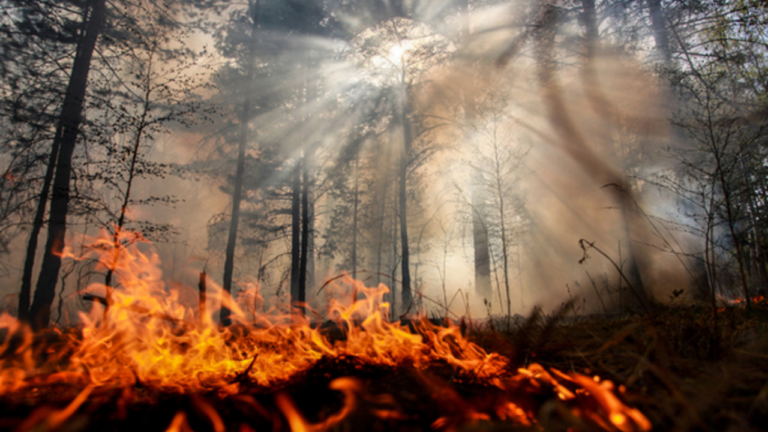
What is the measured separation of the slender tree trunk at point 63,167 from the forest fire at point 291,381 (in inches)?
267

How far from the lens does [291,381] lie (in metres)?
1.54

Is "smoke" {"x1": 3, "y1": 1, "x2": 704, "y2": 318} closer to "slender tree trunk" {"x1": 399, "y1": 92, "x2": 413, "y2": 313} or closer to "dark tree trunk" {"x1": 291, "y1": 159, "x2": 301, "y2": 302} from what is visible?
"slender tree trunk" {"x1": 399, "y1": 92, "x2": 413, "y2": 313}

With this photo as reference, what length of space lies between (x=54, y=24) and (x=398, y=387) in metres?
11.7

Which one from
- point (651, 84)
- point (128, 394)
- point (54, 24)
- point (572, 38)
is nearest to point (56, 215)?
point (54, 24)

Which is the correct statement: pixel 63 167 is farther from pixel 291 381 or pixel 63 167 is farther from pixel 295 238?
pixel 291 381

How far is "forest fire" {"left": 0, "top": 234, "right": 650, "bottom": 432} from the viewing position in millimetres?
1140

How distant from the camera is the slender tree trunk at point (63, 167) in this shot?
710cm

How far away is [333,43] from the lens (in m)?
13.6

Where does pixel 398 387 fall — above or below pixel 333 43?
below

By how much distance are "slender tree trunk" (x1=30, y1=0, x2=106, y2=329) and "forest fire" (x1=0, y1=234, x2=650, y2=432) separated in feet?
22.3

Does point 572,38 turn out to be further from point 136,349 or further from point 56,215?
point 56,215

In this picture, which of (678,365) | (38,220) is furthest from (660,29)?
(38,220)

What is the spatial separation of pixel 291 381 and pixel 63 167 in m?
9.04

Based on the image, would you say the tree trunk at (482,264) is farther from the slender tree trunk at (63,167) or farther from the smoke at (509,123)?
the slender tree trunk at (63,167)
